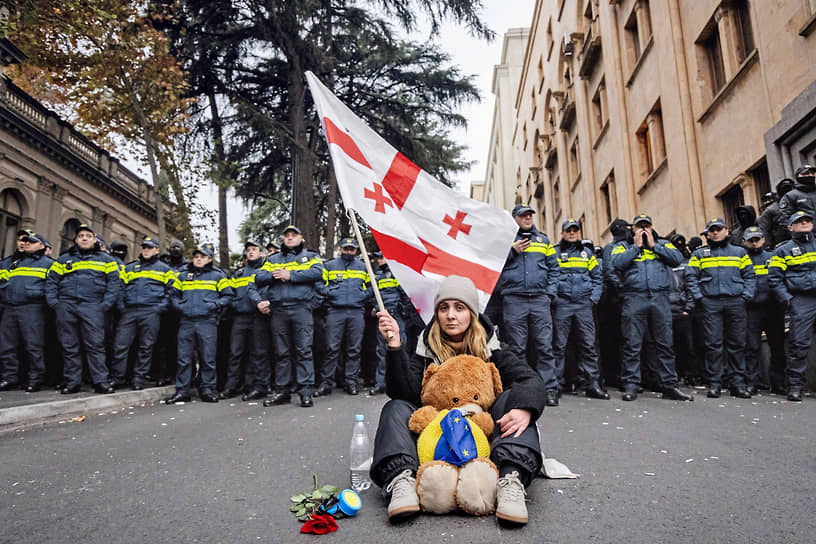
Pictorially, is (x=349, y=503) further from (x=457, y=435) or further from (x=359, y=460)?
(x=359, y=460)

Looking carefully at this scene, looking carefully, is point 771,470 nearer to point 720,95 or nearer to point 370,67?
point 720,95

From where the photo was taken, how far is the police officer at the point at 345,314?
889cm

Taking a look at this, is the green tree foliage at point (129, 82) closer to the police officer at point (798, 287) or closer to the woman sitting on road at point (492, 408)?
the woman sitting on road at point (492, 408)

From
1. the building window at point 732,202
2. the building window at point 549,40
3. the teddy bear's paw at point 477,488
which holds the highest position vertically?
the building window at point 549,40

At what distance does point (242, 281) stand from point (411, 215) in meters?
4.97

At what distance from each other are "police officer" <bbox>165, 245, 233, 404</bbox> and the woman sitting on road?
17.8 feet

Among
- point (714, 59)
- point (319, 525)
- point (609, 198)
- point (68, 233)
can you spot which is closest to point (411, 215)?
point (319, 525)

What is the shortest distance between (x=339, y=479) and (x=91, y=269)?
6431 millimetres

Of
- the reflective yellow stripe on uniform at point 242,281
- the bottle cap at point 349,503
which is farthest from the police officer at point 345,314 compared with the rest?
the bottle cap at point 349,503

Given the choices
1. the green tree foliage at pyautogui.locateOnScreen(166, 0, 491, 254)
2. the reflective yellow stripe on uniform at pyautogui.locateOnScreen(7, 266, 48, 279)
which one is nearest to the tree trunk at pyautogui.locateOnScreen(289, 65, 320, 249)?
the green tree foliage at pyautogui.locateOnScreen(166, 0, 491, 254)

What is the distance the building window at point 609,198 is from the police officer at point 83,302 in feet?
54.2

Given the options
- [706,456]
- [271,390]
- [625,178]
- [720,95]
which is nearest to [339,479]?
[706,456]

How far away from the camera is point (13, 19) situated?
7.77m

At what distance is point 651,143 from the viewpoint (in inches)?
660
